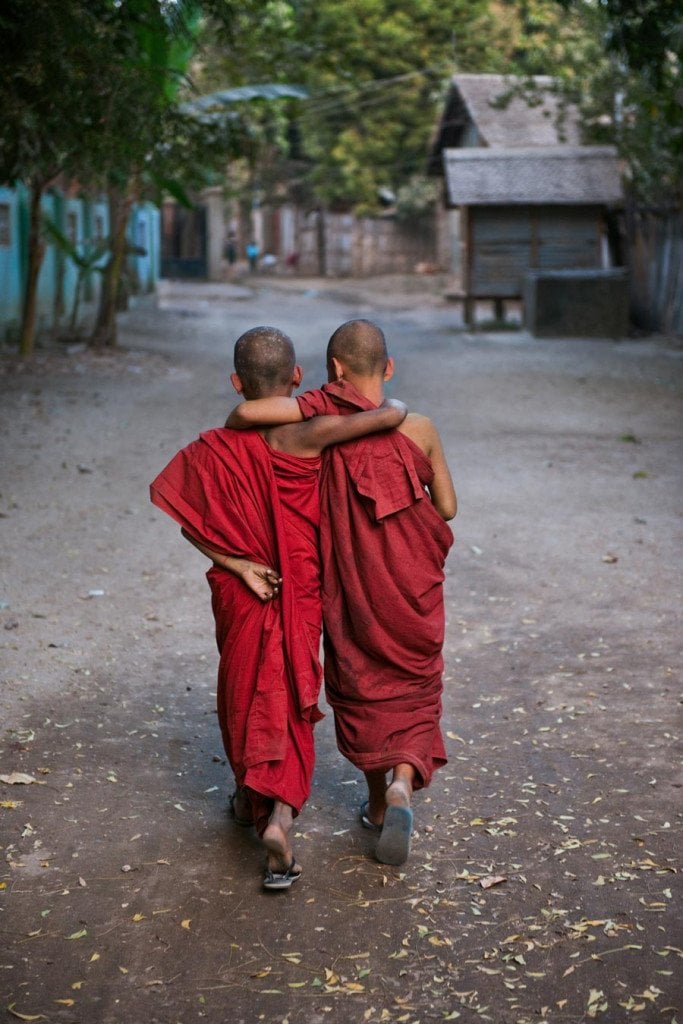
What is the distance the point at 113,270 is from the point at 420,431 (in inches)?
527

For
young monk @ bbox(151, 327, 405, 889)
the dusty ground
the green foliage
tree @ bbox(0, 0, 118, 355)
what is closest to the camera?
A: the dusty ground

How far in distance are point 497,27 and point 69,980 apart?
3307cm

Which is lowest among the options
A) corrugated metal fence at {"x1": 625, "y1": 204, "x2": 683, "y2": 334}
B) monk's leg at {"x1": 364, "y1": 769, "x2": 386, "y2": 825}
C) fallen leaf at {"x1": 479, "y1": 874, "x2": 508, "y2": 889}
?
fallen leaf at {"x1": 479, "y1": 874, "x2": 508, "y2": 889}

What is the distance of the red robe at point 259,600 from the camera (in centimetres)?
335

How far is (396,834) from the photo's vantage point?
3295 mm

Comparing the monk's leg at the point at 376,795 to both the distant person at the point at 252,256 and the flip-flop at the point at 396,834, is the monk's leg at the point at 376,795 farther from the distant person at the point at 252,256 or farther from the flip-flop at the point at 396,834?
the distant person at the point at 252,256

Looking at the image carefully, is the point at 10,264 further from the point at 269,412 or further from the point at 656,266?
the point at 269,412

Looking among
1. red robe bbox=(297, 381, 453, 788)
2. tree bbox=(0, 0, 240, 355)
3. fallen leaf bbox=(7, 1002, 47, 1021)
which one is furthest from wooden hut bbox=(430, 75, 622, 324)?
fallen leaf bbox=(7, 1002, 47, 1021)

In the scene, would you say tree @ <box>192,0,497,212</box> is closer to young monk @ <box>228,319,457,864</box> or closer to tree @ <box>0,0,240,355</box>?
tree @ <box>0,0,240,355</box>

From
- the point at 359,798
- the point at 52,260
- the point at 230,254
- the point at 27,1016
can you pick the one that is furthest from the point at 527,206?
the point at 230,254

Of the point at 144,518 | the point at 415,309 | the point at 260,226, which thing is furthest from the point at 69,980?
the point at 260,226

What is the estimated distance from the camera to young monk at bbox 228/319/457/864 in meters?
3.35

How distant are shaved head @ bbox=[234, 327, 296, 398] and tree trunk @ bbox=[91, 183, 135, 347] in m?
12.6

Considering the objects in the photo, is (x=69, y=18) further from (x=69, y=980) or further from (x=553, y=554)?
(x=69, y=980)
